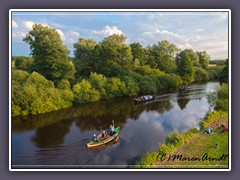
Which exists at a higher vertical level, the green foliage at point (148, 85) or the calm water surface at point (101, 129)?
the green foliage at point (148, 85)

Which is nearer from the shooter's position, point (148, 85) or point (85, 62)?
point (85, 62)

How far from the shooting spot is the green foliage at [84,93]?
15.0 metres

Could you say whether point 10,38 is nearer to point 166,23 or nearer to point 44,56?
point 166,23

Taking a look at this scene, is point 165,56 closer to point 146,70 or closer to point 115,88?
point 115,88

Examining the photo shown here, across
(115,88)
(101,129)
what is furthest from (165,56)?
(115,88)

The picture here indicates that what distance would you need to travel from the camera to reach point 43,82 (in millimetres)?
13531

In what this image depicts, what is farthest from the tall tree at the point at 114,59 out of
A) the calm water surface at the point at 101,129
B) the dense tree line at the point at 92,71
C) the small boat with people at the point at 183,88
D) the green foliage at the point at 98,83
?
the small boat with people at the point at 183,88

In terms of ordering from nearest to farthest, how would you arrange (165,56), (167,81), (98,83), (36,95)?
(165,56) < (36,95) < (98,83) < (167,81)

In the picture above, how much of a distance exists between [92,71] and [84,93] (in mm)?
2893

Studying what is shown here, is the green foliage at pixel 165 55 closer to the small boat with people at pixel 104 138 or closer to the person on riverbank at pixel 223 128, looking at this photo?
the person on riverbank at pixel 223 128

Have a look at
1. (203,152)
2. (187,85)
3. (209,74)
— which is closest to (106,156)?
(203,152)

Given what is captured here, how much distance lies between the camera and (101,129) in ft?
33.2

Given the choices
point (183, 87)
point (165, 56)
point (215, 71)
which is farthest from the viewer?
point (183, 87)
